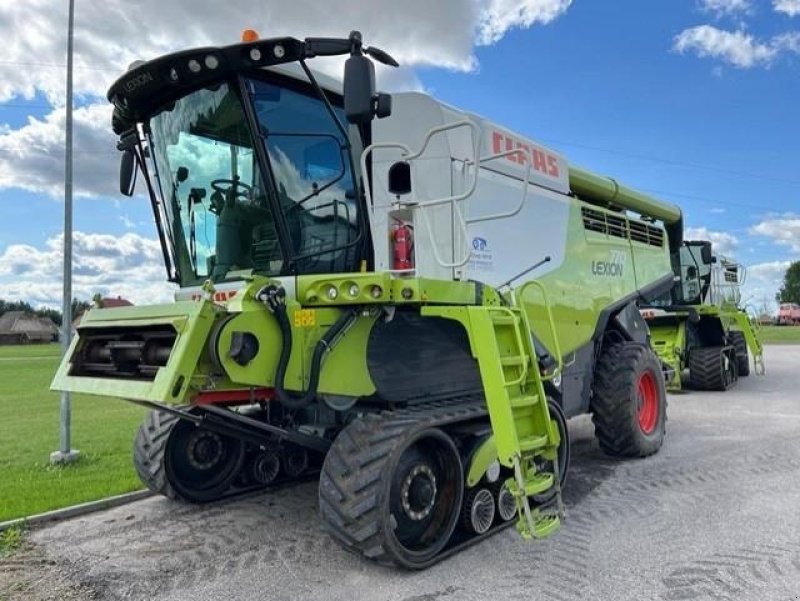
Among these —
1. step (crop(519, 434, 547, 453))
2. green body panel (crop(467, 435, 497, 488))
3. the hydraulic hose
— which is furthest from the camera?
green body panel (crop(467, 435, 497, 488))

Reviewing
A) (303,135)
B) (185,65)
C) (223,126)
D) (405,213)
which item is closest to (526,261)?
(405,213)

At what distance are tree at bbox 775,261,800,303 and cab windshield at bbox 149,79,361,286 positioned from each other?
298ft

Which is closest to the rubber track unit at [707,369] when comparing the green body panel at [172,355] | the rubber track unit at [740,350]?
the rubber track unit at [740,350]

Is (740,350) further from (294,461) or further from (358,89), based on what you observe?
(358,89)

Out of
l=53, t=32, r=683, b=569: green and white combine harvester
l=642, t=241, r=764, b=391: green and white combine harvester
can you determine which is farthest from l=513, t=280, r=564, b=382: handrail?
l=642, t=241, r=764, b=391: green and white combine harvester

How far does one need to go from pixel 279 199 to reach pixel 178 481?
2.38 m

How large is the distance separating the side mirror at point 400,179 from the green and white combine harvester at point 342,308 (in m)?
0.01

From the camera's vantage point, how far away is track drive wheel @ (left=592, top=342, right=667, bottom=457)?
21.0 ft

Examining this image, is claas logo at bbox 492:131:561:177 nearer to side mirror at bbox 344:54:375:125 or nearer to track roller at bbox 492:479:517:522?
side mirror at bbox 344:54:375:125

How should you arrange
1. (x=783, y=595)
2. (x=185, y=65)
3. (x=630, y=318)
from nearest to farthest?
(x=783, y=595)
(x=185, y=65)
(x=630, y=318)

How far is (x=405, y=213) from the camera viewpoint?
4465 millimetres

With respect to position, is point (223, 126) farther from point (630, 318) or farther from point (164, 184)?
point (630, 318)

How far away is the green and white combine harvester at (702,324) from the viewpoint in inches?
489

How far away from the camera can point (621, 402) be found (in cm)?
638
